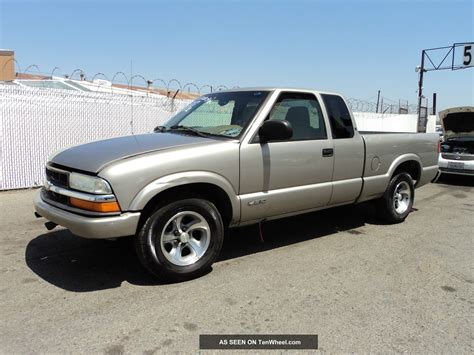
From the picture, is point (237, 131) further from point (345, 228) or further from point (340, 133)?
point (345, 228)

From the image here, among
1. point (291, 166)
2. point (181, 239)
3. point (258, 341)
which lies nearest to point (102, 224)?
point (181, 239)

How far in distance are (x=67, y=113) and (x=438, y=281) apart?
7.91 meters

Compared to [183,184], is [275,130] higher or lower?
higher

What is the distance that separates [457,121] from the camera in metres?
12.5

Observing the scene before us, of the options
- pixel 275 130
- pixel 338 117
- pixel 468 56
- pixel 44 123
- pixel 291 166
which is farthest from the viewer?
pixel 468 56

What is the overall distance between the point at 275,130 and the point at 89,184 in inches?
74.4

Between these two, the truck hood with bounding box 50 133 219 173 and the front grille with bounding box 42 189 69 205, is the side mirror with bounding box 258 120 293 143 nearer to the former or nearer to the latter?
the truck hood with bounding box 50 133 219 173

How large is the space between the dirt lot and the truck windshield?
4.85ft

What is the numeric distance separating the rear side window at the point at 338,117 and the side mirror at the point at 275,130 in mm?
1155

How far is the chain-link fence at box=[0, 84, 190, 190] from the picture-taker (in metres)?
8.42

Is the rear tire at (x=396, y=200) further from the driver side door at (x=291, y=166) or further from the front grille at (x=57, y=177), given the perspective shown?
the front grille at (x=57, y=177)

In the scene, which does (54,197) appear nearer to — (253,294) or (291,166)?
(253,294)

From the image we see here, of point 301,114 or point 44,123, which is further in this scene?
point 44,123

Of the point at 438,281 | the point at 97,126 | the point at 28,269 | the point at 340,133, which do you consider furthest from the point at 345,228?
the point at 97,126
